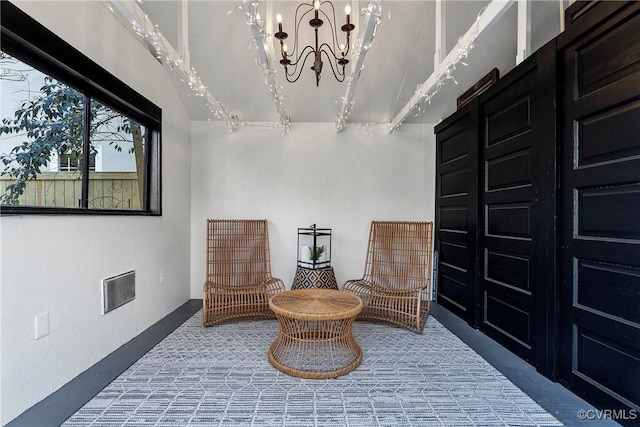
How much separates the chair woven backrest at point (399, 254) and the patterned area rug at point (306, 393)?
3.21 feet

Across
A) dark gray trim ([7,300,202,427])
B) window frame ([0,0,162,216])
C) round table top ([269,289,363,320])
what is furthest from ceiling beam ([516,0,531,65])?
dark gray trim ([7,300,202,427])

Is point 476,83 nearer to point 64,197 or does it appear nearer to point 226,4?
point 226,4

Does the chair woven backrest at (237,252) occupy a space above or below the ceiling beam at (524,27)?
below

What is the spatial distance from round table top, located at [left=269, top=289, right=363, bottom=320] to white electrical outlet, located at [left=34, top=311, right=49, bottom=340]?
56.6 inches

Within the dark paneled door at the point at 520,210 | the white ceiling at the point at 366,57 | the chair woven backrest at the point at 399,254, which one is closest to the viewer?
the dark paneled door at the point at 520,210

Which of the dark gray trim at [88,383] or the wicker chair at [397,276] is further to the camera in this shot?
the wicker chair at [397,276]

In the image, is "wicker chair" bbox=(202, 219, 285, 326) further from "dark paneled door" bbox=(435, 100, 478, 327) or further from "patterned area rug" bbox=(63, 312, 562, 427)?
"dark paneled door" bbox=(435, 100, 478, 327)

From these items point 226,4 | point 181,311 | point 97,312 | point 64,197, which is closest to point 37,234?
point 64,197

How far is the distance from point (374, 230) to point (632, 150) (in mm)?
2541

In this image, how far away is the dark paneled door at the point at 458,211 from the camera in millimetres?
3016

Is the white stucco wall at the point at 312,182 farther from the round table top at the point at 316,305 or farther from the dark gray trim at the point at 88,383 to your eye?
the round table top at the point at 316,305

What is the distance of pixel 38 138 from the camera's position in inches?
74.9

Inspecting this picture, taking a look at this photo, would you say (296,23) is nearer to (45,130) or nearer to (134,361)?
(45,130)

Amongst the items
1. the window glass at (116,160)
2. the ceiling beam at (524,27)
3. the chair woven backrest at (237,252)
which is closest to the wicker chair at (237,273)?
the chair woven backrest at (237,252)
